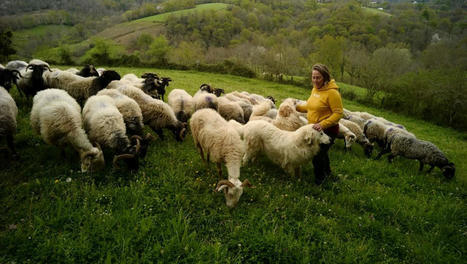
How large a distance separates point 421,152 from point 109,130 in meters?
10.3

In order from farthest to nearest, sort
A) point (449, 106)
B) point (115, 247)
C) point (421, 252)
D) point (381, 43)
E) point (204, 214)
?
point (381, 43), point (449, 106), point (204, 214), point (421, 252), point (115, 247)

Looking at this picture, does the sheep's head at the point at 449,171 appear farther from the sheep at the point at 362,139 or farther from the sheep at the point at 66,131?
the sheep at the point at 66,131

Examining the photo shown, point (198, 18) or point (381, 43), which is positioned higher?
point (198, 18)

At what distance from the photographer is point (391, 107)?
2239 centimetres

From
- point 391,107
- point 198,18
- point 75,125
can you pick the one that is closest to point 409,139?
point 75,125

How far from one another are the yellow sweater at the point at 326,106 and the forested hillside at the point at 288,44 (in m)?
21.1

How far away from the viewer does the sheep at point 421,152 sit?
7314 millimetres

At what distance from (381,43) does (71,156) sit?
6074 cm

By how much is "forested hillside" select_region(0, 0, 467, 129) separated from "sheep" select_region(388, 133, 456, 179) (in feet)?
51.4

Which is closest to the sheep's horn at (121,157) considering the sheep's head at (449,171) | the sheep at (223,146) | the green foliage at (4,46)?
the sheep at (223,146)

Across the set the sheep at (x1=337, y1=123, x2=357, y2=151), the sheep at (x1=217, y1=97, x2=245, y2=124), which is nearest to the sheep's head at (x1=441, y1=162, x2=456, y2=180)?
the sheep at (x1=337, y1=123, x2=357, y2=151)

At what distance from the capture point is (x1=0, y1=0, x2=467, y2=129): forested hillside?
843 inches

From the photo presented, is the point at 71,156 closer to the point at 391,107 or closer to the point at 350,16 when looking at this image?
the point at 391,107

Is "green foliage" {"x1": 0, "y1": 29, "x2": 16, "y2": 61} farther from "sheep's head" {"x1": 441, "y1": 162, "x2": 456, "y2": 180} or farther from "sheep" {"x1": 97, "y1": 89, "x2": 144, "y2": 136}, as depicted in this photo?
"sheep's head" {"x1": 441, "y1": 162, "x2": 456, "y2": 180}
